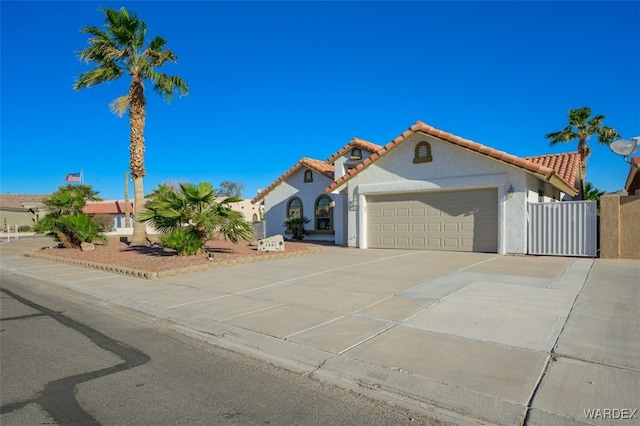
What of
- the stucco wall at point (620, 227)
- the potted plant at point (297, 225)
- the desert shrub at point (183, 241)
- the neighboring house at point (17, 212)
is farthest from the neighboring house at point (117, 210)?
the stucco wall at point (620, 227)

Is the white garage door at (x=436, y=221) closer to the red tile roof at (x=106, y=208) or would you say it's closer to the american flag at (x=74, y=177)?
the american flag at (x=74, y=177)

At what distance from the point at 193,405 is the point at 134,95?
1810cm

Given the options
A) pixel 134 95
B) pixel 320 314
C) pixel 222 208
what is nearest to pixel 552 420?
pixel 320 314

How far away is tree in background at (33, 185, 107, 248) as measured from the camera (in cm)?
1783

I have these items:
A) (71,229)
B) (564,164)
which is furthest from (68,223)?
(564,164)

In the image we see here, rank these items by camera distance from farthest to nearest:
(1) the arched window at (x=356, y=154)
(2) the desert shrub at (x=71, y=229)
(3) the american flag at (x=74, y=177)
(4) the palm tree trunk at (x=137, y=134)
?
1. (3) the american flag at (x=74, y=177)
2. (1) the arched window at (x=356, y=154)
3. (4) the palm tree trunk at (x=137, y=134)
4. (2) the desert shrub at (x=71, y=229)

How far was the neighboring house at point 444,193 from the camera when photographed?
13.5 metres

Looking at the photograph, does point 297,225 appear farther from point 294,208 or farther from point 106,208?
point 106,208

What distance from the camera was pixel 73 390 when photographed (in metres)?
3.98

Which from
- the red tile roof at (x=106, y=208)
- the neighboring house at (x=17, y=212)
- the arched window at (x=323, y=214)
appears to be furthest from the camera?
the neighboring house at (x=17, y=212)

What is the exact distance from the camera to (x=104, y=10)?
17.5 meters

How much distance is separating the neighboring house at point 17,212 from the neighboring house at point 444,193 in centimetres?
4558

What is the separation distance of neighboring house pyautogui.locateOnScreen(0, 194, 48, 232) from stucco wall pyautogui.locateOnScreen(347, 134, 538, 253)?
45.4 metres

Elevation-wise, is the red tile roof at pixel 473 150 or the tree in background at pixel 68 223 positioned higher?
the red tile roof at pixel 473 150
